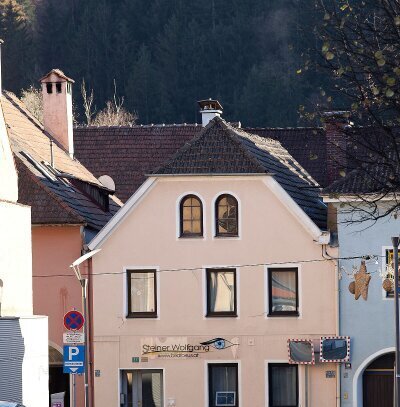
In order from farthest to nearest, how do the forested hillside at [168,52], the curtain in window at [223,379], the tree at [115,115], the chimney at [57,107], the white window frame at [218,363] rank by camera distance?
the forested hillside at [168,52] → the tree at [115,115] → the chimney at [57,107] → the curtain in window at [223,379] → the white window frame at [218,363]

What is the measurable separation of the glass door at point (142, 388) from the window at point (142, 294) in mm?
1615

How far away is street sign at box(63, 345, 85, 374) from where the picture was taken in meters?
38.9

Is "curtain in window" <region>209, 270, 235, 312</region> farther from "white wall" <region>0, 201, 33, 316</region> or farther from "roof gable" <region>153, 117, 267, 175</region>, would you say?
"white wall" <region>0, 201, 33, 316</region>

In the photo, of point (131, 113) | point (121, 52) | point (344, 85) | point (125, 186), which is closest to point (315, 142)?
point (125, 186)

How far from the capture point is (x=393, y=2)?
25406 millimetres

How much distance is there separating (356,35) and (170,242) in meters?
23.0

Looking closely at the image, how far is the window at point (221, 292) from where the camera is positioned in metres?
48.0

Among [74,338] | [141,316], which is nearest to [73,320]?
[74,338]

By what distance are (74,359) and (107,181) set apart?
1945 centimetres

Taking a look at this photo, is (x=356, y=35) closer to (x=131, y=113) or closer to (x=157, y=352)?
(x=157, y=352)

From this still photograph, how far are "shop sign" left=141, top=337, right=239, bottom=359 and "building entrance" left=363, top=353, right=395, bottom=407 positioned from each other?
375 cm

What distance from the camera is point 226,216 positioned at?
48.2 metres

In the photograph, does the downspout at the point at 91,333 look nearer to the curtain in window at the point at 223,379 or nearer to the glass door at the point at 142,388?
the glass door at the point at 142,388

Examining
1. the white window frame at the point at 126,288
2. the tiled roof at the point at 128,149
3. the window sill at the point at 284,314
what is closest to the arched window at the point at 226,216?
the white window frame at the point at 126,288
